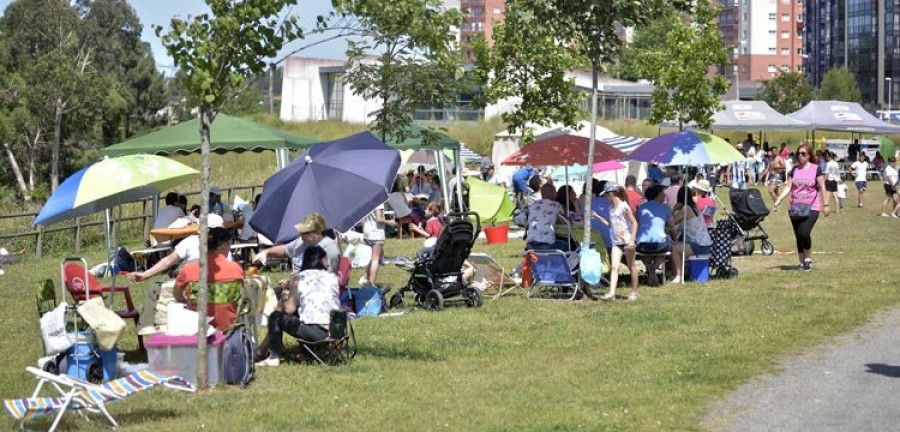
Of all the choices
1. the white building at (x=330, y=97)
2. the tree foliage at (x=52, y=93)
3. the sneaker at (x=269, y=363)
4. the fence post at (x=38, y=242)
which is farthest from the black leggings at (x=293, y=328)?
the white building at (x=330, y=97)

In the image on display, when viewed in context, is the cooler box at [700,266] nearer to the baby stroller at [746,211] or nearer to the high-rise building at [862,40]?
the baby stroller at [746,211]

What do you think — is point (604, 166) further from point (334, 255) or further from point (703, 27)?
point (334, 255)

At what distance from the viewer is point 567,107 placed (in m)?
32.4

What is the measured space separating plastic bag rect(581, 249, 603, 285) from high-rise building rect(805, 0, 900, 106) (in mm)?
122811

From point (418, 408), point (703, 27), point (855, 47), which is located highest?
point (855, 47)

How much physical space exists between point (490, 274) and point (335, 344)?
20.3ft

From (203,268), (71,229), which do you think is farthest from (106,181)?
(71,229)

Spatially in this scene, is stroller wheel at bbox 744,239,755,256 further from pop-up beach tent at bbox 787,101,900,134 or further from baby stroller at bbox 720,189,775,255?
pop-up beach tent at bbox 787,101,900,134

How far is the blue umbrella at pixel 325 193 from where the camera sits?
13.7 metres

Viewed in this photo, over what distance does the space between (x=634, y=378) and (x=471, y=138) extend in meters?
56.7

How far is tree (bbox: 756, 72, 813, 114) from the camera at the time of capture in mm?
106562

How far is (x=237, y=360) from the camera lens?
35.3 ft

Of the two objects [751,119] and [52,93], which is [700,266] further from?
[52,93]

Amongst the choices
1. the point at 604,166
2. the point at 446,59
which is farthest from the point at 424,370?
the point at 604,166
